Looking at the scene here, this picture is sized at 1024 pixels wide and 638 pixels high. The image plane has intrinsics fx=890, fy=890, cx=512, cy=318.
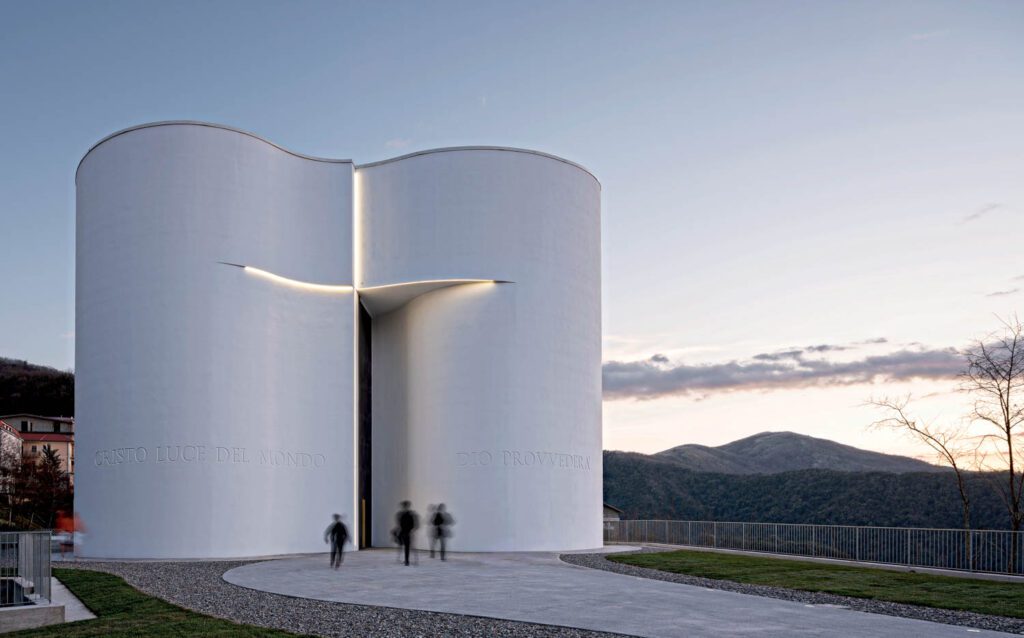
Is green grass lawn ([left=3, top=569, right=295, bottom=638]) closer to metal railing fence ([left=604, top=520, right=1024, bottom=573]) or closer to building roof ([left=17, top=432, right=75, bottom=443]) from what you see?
metal railing fence ([left=604, top=520, right=1024, bottom=573])

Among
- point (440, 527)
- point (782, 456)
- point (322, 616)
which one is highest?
point (322, 616)

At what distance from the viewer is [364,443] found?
27.3m

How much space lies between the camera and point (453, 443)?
80.2ft

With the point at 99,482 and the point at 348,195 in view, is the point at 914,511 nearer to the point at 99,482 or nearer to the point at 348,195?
the point at 348,195

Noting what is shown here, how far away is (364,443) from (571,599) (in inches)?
628

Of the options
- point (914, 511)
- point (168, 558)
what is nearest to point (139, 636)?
point (168, 558)

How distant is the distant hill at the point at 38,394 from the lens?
89.3 m

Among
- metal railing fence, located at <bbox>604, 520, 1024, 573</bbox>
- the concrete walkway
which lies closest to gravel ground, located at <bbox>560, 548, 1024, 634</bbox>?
the concrete walkway

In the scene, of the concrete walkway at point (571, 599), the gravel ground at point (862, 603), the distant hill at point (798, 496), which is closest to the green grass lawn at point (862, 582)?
the gravel ground at point (862, 603)

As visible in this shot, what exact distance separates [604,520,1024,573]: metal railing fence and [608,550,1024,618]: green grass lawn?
2.19 meters

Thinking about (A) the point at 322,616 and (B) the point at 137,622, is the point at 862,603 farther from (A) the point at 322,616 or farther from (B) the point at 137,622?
(B) the point at 137,622

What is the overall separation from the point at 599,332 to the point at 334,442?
8.46 meters

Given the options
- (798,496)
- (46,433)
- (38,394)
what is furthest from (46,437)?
(798,496)

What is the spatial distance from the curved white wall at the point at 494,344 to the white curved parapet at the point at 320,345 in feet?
0.19
